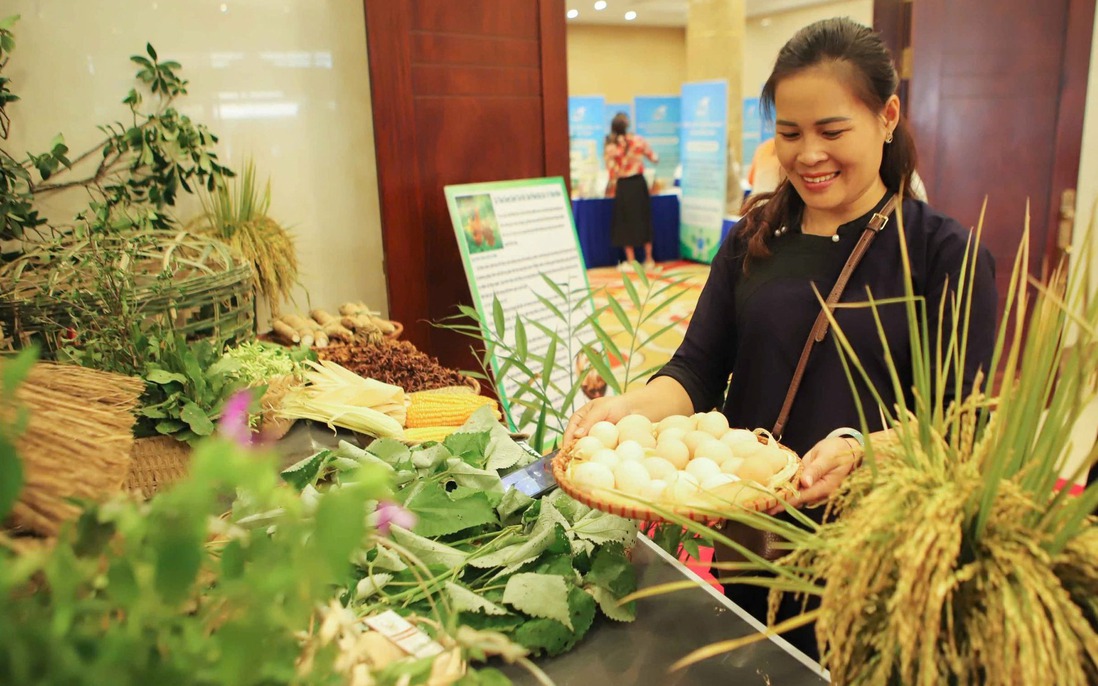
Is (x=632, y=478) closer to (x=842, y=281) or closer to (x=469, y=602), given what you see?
(x=469, y=602)

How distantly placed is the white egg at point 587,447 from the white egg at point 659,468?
9cm

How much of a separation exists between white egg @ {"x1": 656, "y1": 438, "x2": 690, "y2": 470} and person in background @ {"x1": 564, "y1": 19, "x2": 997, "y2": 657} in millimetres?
181

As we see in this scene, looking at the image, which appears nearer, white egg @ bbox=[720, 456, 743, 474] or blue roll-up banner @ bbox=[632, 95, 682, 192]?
white egg @ bbox=[720, 456, 743, 474]

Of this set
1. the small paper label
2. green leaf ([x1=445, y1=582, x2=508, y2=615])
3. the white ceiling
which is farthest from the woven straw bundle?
the white ceiling

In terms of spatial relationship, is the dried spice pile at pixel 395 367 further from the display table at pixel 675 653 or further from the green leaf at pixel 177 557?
the green leaf at pixel 177 557

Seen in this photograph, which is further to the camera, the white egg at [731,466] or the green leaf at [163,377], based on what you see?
the green leaf at [163,377]

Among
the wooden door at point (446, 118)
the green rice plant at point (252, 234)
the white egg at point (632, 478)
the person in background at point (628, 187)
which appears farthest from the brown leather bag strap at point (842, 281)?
the person in background at point (628, 187)

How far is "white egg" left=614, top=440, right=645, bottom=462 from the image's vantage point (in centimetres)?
114

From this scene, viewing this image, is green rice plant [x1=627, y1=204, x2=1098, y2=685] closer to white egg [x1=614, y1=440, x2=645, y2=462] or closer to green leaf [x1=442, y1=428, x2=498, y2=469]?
white egg [x1=614, y1=440, x2=645, y2=462]

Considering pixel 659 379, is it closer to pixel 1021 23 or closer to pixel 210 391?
pixel 210 391

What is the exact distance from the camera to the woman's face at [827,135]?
Result: 4.58 feet

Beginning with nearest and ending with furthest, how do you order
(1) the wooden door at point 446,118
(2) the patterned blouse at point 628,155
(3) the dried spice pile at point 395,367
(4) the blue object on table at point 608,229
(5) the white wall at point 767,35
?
(3) the dried spice pile at point 395,367 < (1) the wooden door at point 446,118 < (2) the patterned blouse at point 628,155 < (4) the blue object on table at point 608,229 < (5) the white wall at point 767,35

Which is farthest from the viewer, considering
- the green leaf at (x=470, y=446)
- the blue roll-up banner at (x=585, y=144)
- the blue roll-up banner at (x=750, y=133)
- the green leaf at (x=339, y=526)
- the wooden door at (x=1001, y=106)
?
the blue roll-up banner at (x=585, y=144)

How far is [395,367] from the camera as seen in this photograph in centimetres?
229
